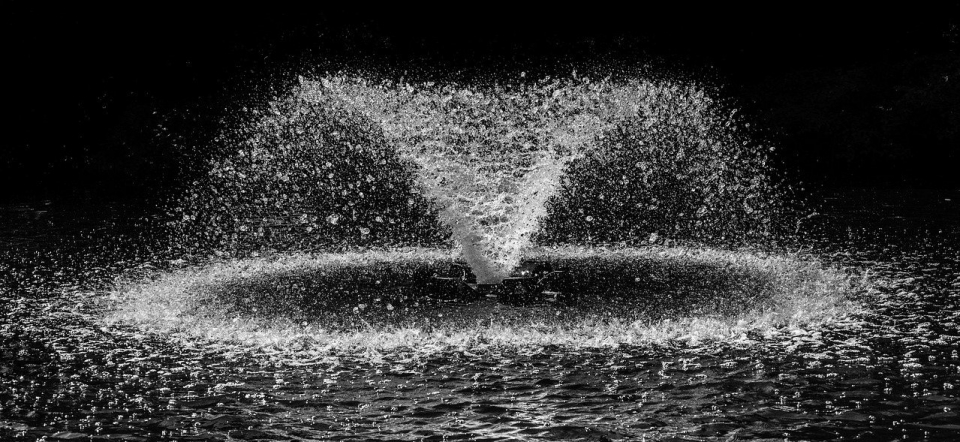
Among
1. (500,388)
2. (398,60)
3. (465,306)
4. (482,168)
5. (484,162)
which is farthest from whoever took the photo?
(398,60)

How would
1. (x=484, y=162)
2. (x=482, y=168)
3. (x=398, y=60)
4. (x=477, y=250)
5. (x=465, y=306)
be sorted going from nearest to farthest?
(x=465, y=306)
(x=477, y=250)
(x=482, y=168)
(x=484, y=162)
(x=398, y=60)

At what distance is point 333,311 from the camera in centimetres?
1227

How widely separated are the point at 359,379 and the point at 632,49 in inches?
1507

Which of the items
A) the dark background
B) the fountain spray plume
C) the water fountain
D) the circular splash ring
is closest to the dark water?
the circular splash ring

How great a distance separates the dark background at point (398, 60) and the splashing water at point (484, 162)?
2.07 m

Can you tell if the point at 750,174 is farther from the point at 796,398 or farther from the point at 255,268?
the point at 796,398

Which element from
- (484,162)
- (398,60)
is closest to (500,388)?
(484,162)

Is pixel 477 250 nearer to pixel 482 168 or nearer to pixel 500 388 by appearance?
pixel 482 168

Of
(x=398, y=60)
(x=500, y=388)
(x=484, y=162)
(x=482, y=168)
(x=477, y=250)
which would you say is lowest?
(x=500, y=388)

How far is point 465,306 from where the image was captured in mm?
12250

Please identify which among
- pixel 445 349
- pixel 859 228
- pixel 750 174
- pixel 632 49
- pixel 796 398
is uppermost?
pixel 632 49

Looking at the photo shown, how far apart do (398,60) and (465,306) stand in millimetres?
34636

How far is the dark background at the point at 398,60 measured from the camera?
38.4 m

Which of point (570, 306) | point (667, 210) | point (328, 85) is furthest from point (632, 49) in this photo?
point (570, 306)
